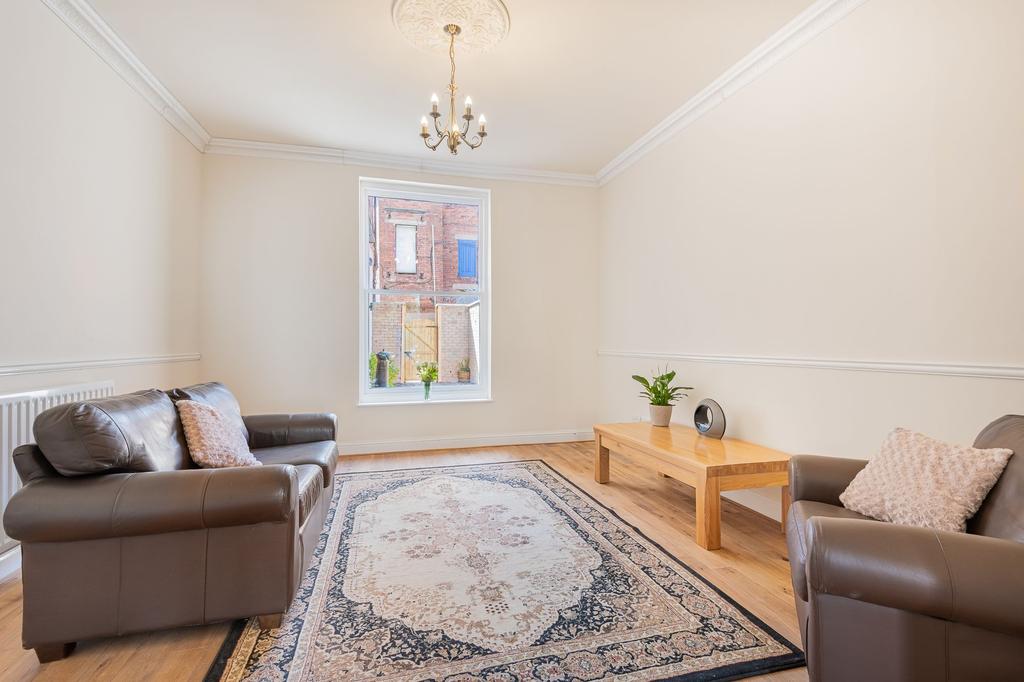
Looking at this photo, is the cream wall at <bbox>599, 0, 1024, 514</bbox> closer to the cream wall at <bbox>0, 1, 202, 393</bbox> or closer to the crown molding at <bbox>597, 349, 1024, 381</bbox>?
the crown molding at <bbox>597, 349, 1024, 381</bbox>

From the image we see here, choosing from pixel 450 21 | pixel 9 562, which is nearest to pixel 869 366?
pixel 450 21

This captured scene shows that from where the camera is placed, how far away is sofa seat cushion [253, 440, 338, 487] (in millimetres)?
2451

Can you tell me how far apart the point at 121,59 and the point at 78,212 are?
1.08 meters

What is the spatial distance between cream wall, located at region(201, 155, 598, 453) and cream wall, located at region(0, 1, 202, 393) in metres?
0.54

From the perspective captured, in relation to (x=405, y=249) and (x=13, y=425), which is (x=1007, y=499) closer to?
(x=13, y=425)

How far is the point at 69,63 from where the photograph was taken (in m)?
2.50

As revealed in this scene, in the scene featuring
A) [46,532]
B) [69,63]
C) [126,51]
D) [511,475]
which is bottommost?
[511,475]

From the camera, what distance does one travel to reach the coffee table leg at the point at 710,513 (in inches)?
96.7

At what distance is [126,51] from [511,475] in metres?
3.82

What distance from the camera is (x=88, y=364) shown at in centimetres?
269

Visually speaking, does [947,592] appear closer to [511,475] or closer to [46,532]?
[46,532]

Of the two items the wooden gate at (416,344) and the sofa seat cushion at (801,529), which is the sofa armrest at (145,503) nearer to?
the sofa seat cushion at (801,529)

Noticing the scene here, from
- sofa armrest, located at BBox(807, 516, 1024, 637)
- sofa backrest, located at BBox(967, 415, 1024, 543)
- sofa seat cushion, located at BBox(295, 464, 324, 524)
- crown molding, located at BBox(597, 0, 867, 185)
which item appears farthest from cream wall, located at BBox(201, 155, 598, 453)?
sofa armrest, located at BBox(807, 516, 1024, 637)

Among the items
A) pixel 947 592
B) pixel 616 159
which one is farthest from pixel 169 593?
pixel 616 159
